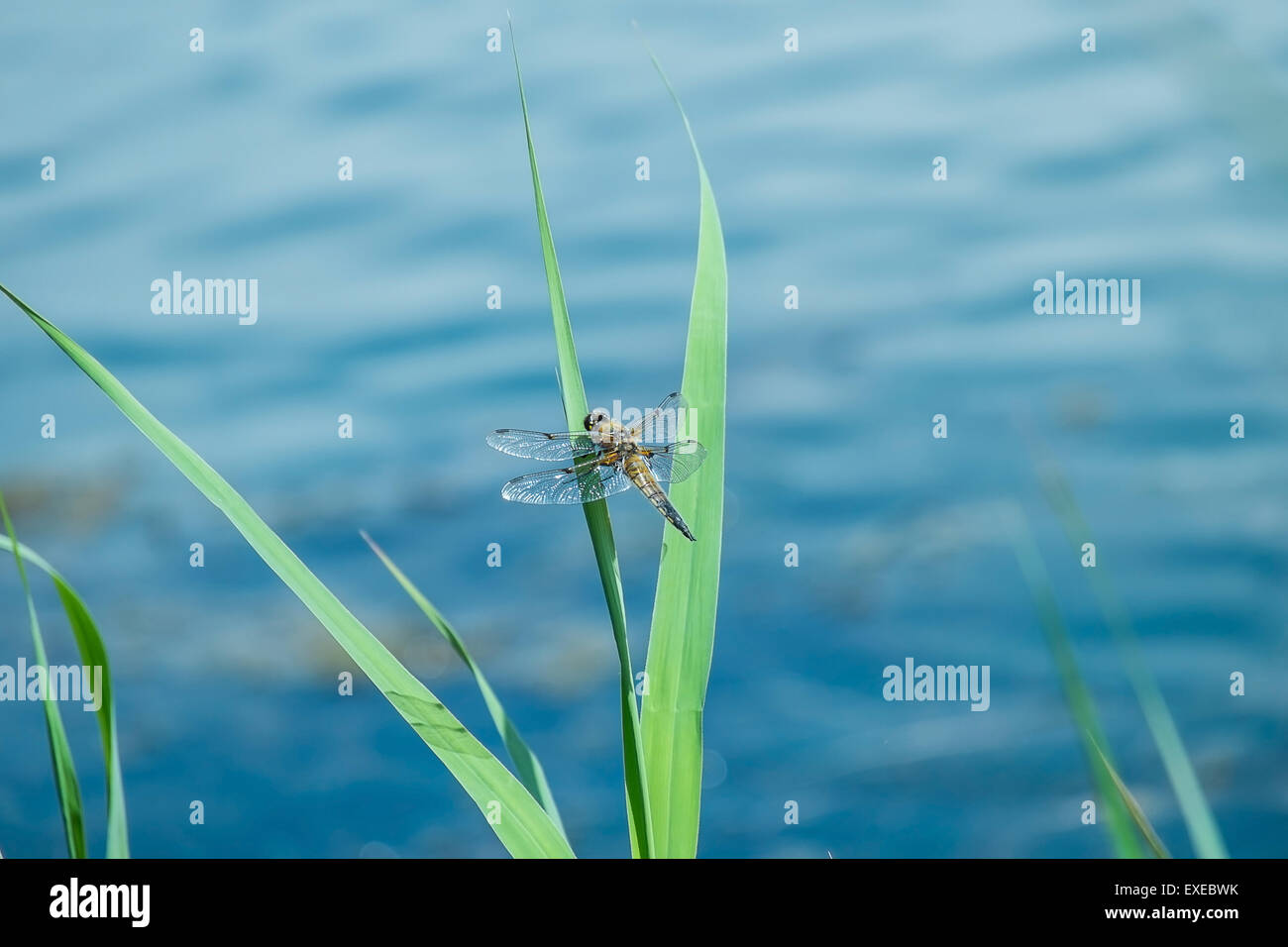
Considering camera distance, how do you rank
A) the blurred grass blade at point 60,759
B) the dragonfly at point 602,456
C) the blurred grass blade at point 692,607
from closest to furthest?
the blurred grass blade at point 60,759
the blurred grass blade at point 692,607
the dragonfly at point 602,456

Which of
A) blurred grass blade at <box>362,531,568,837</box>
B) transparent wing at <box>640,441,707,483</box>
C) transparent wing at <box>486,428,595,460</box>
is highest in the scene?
transparent wing at <box>486,428,595,460</box>

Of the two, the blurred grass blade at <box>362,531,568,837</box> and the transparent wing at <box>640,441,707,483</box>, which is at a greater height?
the transparent wing at <box>640,441,707,483</box>

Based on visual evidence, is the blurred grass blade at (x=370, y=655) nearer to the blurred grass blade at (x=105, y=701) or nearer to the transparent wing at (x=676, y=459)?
the blurred grass blade at (x=105, y=701)

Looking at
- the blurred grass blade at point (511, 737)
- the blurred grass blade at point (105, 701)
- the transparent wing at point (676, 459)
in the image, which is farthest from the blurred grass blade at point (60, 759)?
the transparent wing at point (676, 459)

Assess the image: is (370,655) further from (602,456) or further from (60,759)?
(602,456)

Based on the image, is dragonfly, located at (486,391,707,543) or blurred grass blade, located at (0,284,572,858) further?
dragonfly, located at (486,391,707,543)

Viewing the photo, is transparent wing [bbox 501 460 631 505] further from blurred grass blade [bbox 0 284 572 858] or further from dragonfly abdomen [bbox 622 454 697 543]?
blurred grass blade [bbox 0 284 572 858]

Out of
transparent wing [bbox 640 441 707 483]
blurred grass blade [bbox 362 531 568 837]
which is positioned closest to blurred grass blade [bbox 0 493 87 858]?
blurred grass blade [bbox 362 531 568 837]
